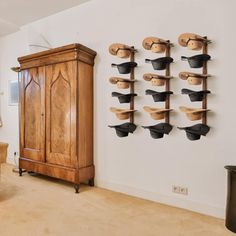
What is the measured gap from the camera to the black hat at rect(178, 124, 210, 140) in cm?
231

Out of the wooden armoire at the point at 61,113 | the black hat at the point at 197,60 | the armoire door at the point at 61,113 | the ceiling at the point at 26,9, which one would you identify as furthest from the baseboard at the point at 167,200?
the ceiling at the point at 26,9

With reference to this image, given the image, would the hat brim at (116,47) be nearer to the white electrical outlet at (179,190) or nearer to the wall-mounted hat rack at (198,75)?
the wall-mounted hat rack at (198,75)

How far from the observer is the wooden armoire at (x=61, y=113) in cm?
297

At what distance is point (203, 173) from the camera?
2.39m

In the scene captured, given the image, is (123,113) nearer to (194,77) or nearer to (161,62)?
(161,62)

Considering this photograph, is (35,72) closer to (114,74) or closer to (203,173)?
(114,74)

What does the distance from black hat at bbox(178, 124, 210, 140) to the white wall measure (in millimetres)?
78

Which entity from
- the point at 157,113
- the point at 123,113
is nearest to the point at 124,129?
the point at 123,113

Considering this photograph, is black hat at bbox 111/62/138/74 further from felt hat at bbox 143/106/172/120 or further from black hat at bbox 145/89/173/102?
felt hat at bbox 143/106/172/120

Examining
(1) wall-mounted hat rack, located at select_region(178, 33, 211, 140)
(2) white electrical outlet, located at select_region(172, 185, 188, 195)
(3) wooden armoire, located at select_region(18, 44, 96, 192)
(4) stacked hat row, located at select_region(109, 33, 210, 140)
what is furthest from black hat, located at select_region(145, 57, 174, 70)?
(2) white electrical outlet, located at select_region(172, 185, 188, 195)

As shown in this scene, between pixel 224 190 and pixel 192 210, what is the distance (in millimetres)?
409

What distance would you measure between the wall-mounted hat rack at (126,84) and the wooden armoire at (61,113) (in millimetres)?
468

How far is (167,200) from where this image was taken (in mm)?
2607

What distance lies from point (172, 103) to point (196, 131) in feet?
1.41
